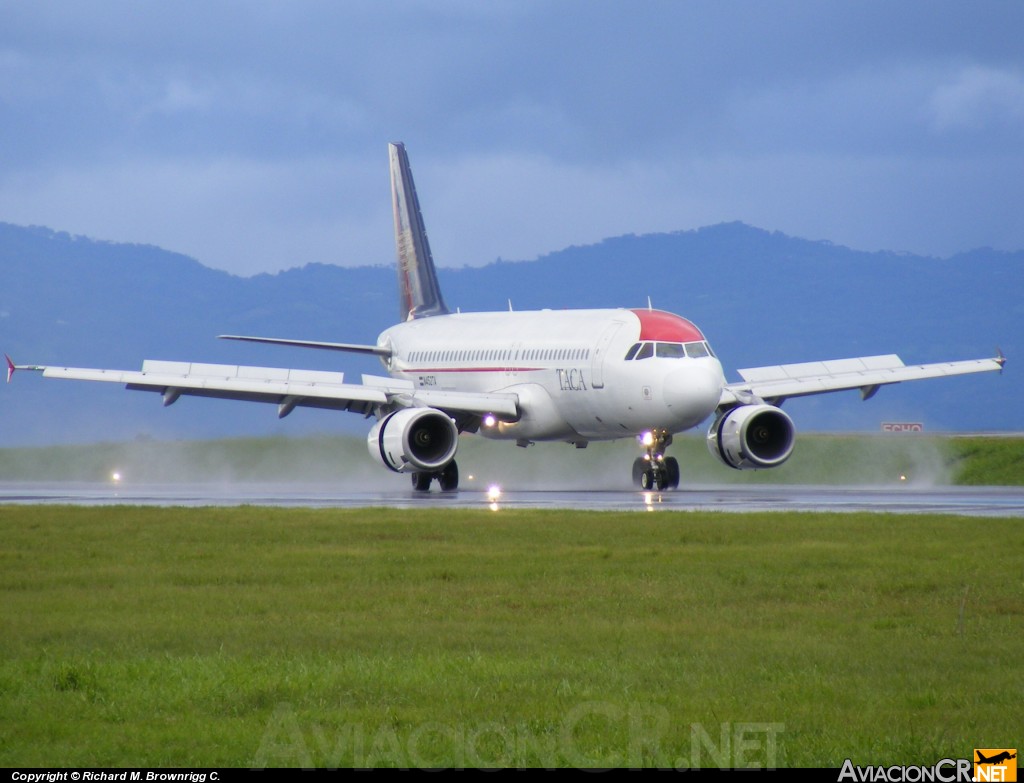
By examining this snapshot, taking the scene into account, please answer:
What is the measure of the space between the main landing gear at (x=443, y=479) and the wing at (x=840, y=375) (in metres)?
6.73

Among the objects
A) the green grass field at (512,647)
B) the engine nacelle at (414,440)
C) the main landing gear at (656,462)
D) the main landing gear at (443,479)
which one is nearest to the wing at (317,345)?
the engine nacelle at (414,440)

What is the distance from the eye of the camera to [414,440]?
123ft

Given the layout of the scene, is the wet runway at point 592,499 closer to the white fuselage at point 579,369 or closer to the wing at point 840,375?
the white fuselage at point 579,369

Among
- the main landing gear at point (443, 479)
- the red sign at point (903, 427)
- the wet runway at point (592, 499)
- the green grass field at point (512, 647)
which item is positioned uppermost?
the red sign at point (903, 427)

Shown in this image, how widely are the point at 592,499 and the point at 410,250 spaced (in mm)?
20322

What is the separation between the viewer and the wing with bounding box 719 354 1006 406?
40.6 metres

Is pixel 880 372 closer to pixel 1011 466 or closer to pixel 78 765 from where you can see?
pixel 1011 466

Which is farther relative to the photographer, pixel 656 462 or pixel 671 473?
pixel 671 473

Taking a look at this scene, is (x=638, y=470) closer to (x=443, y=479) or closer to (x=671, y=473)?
(x=671, y=473)

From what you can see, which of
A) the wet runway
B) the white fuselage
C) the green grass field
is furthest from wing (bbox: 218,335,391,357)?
the green grass field

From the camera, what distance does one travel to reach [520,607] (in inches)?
589

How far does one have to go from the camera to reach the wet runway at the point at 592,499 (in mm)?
28641

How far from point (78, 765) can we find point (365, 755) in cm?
146

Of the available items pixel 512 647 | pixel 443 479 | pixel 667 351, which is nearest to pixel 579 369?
pixel 667 351
